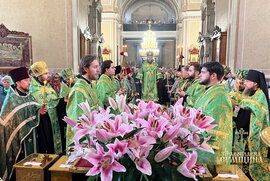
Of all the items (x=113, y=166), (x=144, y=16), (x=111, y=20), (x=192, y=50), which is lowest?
(x=113, y=166)

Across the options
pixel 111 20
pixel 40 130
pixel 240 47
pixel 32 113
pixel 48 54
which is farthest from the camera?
pixel 111 20

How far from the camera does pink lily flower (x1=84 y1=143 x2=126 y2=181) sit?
2.83ft

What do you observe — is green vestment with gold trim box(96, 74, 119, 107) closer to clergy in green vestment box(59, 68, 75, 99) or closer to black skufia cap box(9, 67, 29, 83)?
clergy in green vestment box(59, 68, 75, 99)

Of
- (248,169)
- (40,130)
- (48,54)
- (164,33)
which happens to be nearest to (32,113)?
(40,130)

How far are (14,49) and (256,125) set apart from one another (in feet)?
23.4

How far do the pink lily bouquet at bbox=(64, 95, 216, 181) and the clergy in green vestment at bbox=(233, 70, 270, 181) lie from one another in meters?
2.22

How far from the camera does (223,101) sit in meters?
2.34

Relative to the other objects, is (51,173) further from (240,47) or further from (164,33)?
(164,33)

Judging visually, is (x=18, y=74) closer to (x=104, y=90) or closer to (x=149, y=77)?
(x=104, y=90)

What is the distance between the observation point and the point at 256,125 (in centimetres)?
296

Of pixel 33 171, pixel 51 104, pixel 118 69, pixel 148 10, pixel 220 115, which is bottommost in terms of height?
pixel 33 171

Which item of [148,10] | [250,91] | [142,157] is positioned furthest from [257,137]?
[148,10]

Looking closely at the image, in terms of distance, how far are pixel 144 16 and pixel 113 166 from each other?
32.0 meters

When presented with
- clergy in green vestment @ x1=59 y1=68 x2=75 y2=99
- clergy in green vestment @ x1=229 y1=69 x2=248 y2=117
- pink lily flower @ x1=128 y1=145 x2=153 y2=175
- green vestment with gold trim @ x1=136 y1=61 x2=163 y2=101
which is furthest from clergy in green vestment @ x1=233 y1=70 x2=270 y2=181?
green vestment with gold trim @ x1=136 y1=61 x2=163 y2=101
